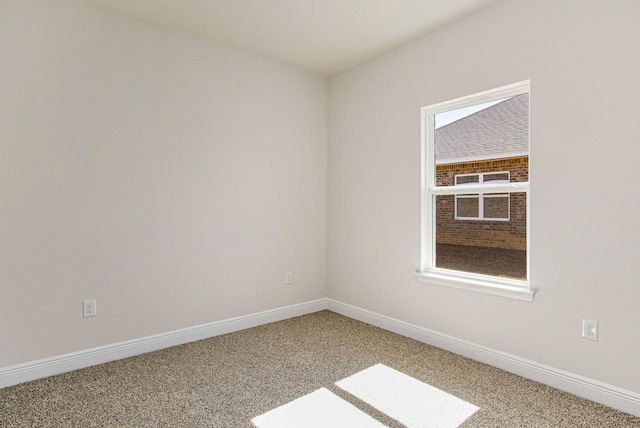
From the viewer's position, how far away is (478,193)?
8.91 ft

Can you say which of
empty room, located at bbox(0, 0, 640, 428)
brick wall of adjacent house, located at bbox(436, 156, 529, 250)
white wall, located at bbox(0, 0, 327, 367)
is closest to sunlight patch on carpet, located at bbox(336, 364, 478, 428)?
empty room, located at bbox(0, 0, 640, 428)

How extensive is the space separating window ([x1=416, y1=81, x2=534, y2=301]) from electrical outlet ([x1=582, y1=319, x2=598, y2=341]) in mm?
315

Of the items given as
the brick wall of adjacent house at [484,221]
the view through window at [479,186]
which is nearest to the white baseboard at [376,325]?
the view through window at [479,186]

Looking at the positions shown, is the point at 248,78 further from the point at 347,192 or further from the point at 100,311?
the point at 100,311

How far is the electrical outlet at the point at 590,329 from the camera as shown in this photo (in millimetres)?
2037

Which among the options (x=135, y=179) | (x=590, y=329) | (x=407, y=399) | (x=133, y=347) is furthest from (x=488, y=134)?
(x=133, y=347)

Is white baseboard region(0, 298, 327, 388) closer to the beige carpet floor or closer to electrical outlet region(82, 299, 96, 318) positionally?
the beige carpet floor

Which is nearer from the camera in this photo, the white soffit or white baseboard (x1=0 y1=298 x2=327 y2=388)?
white baseboard (x1=0 y1=298 x2=327 y2=388)

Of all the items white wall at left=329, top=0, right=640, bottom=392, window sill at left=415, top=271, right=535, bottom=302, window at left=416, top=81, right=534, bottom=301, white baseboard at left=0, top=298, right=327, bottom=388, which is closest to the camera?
white wall at left=329, top=0, right=640, bottom=392

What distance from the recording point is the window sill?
2.34 m

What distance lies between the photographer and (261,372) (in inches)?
93.9

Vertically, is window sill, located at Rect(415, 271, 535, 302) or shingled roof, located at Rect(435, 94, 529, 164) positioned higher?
shingled roof, located at Rect(435, 94, 529, 164)

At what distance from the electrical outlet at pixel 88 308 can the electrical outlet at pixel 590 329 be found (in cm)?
331

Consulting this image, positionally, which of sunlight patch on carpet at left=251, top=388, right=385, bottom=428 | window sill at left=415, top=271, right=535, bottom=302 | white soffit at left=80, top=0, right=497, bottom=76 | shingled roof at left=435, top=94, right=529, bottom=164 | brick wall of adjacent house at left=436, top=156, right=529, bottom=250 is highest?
white soffit at left=80, top=0, right=497, bottom=76
